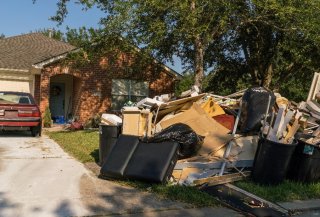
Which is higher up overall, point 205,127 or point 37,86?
point 205,127

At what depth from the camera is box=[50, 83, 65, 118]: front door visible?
21.3 metres

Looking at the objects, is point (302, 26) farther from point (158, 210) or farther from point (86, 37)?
point (158, 210)

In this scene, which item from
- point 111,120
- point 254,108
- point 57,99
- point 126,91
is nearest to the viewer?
point 254,108

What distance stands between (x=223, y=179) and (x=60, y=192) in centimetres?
270

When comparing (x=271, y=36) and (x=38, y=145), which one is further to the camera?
(x=271, y=36)

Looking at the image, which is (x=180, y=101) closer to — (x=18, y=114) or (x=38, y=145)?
(x=38, y=145)

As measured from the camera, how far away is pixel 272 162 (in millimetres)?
7312

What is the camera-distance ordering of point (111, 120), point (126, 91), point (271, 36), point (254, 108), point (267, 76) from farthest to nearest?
1. point (126, 91)
2. point (267, 76)
3. point (271, 36)
4. point (111, 120)
5. point (254, 108)

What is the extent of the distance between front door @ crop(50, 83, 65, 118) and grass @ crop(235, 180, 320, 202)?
15.5 meters

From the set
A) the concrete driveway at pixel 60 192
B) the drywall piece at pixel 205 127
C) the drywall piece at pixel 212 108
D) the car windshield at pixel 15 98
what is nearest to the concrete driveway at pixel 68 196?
the concrete driveway at pixel 60 192

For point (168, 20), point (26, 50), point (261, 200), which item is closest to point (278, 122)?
point (261, 200)

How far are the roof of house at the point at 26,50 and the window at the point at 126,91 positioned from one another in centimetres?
284

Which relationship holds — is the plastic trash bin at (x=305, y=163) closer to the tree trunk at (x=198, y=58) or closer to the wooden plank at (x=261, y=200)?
the wooden plank at (x=261, y=200)

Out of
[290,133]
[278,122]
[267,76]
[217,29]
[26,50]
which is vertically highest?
[217,29]
